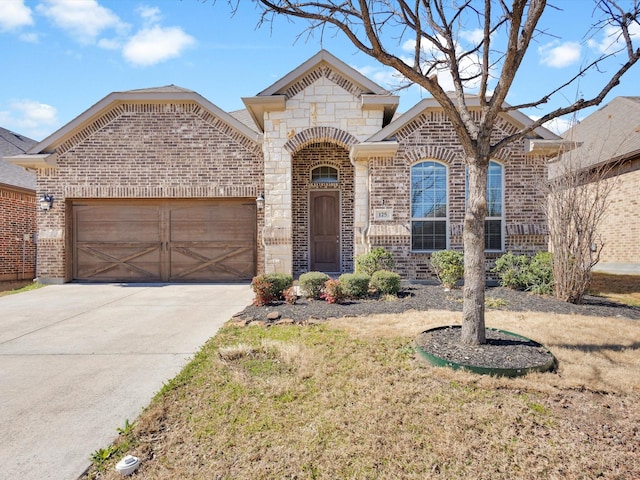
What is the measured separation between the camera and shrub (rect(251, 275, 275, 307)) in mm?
7062

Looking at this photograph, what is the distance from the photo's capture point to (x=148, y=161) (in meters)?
10.5

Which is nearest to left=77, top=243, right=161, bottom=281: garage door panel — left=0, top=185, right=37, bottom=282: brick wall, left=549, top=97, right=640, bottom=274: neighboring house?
left=0, top=185, right=37, bottom=282: brick wall

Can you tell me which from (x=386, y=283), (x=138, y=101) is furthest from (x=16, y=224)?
(x=386, y=283)

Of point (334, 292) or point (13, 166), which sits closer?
point (334, 292)

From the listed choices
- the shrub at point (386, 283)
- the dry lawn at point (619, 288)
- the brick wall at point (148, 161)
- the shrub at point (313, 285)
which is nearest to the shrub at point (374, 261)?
the shrub at point (386, 283)

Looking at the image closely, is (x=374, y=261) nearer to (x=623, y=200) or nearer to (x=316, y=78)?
(x=316, y=78)

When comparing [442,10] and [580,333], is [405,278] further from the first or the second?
[442,10]

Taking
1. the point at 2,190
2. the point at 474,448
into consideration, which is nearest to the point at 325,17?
the point at 474,448

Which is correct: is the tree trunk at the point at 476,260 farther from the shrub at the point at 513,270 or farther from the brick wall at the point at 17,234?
the brick wall at the point at 17,234

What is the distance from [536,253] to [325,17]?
787cm

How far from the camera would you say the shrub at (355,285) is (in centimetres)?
759

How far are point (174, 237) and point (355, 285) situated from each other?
6123 millimetres

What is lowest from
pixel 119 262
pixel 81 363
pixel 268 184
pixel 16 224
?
pixel 81 363

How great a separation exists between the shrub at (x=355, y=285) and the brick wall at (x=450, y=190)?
1.69 m
